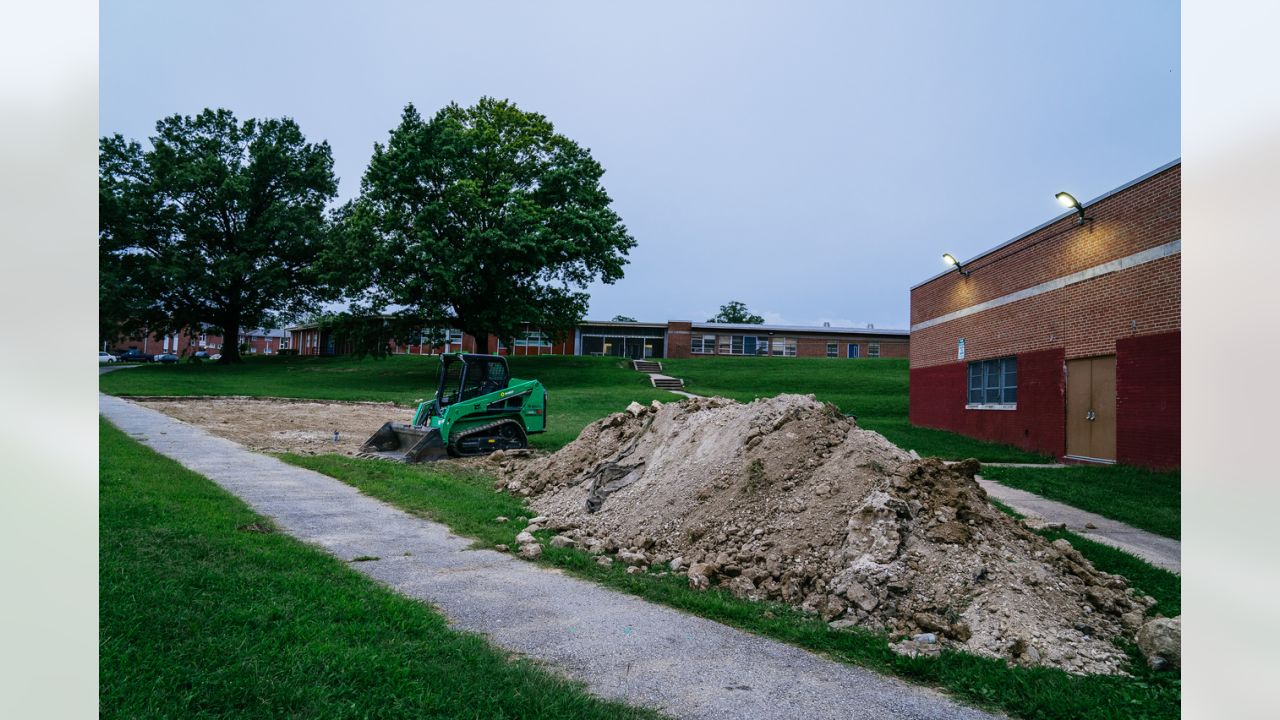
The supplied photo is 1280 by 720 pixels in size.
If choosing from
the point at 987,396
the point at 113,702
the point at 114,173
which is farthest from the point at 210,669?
the point at 114,173

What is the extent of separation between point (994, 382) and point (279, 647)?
19449mm

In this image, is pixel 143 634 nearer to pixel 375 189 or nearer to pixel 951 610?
pixel 951 610

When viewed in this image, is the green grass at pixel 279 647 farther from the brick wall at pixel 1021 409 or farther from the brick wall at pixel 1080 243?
the brick wall at pixel 1021 409

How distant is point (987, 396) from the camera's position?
19938 mm

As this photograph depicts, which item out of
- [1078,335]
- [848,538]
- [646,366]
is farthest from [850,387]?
[848,538]

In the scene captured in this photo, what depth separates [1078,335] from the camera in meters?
16.0

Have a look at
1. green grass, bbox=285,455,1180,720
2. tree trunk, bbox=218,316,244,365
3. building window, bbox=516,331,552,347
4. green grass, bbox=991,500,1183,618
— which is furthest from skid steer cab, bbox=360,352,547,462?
building window, bbox=516,331,552,347

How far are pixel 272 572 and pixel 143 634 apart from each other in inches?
59.1

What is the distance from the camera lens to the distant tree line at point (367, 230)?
35.2 meters

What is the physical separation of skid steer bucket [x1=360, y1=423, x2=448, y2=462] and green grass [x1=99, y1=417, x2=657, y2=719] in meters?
6.97

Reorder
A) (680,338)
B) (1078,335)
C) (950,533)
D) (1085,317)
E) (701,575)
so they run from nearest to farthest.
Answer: (950,533) < (701,575) < (1085,317) < (1078,335) < (680,338)

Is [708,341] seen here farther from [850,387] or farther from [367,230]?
[367,230]

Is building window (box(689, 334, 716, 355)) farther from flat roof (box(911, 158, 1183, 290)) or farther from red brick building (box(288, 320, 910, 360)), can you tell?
flat roof (box(911, 158, 1183, 290))

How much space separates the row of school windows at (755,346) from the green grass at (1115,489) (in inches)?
1661
